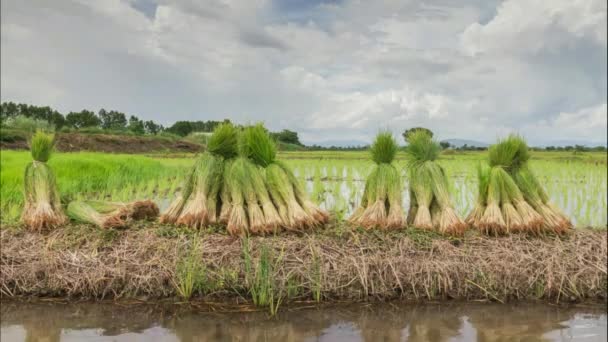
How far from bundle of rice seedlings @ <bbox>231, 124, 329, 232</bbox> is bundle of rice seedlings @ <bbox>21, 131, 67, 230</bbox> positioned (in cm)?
225

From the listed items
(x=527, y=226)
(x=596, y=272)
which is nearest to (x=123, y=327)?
(x=527, y=226)

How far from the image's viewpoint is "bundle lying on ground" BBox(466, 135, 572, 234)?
4.88 m

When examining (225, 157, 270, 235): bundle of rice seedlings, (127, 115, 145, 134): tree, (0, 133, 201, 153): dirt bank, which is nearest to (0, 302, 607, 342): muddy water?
(225, 157, 270, 235): bundle of rice seedlings

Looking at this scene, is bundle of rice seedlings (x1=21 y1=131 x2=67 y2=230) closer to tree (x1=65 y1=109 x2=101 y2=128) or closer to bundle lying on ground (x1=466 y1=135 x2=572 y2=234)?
bundle lying on ground (x1=466 y1=135 x2=572 y2=234)

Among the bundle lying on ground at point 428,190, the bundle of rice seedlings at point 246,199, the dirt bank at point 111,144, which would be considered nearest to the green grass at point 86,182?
the bundle of rice seedlings at point 246,199

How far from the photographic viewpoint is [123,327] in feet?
12.1

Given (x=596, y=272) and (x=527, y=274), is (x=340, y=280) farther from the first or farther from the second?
(x=596, y=272)

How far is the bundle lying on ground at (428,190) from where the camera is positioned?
15.7ft

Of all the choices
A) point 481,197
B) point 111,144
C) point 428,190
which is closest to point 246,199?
point 428,190

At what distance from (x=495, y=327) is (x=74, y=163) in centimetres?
1148

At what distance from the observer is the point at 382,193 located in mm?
4922

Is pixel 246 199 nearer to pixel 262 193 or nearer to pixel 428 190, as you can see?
pixel 262 193

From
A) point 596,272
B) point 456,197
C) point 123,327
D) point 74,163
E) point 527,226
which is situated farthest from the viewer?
point 74,163

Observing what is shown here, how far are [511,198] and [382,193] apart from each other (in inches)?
60.3
